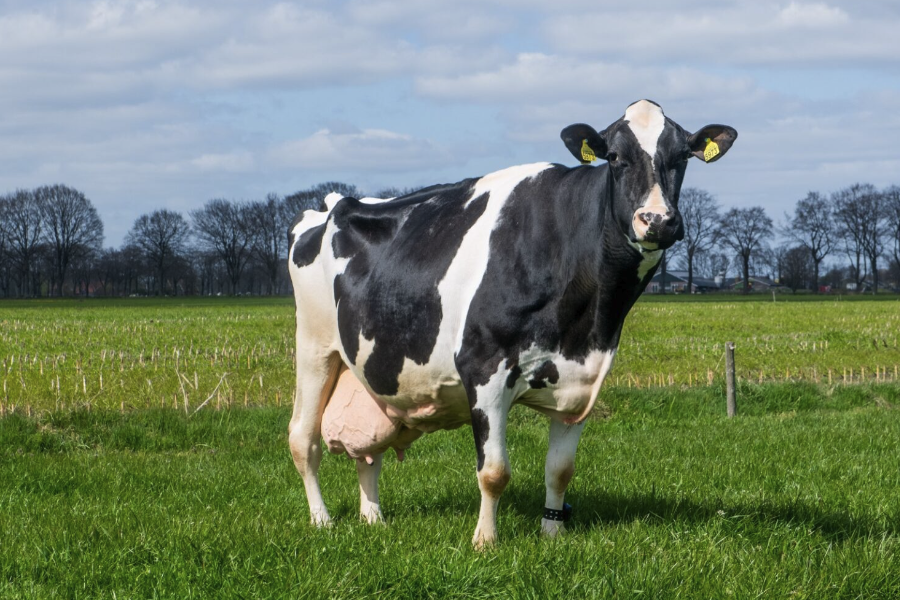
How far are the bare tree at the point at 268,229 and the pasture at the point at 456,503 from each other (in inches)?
3737

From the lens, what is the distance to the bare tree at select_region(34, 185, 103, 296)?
102 meters

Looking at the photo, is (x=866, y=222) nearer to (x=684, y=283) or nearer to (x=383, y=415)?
(x=684, y=283)

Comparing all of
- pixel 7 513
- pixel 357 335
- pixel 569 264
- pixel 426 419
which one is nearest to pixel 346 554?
pixel 426 419

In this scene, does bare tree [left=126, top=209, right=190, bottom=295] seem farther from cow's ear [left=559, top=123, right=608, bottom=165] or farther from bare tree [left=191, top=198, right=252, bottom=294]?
cow's ear [left=559, top=123, right=608, bottom=165]

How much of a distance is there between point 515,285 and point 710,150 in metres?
1.32

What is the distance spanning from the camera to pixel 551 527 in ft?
19.1

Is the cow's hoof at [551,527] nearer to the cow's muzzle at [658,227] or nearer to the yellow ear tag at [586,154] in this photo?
the cow's muzzle at [658,227]

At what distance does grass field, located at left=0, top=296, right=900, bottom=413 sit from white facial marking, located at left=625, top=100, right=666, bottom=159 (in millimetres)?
7456

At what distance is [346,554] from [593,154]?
2.52m

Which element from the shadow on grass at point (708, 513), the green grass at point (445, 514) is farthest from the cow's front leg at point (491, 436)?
the shadow on grass at point (708, 513)

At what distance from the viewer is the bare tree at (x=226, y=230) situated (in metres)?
110

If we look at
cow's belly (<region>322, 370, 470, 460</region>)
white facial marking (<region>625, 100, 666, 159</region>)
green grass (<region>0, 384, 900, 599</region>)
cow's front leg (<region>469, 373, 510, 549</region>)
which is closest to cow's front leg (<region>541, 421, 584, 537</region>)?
green grass (<region>0, 384, 900, 599</region>)

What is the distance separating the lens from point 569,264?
5.24 meters

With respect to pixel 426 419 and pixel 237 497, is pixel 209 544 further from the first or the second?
pixel 237 497
